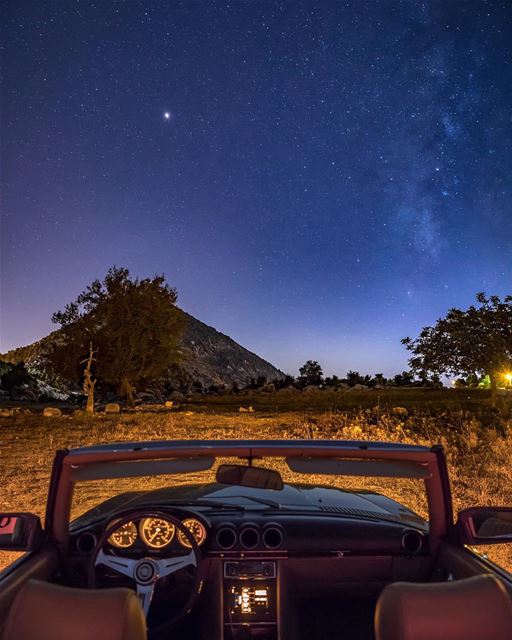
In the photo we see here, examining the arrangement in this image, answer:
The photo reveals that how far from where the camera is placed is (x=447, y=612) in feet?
7.15

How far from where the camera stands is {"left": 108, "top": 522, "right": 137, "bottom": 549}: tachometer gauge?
12.2 ft

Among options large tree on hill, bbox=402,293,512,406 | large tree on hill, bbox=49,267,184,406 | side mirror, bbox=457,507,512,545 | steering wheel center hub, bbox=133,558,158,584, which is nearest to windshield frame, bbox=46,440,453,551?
side mirror, bbox=457,507,512,545

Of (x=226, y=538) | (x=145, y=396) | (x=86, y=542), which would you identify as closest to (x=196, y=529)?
(x=226, y=538)

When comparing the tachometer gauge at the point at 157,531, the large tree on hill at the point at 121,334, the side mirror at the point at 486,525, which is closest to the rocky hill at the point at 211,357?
the large tree on hill at the point at 121,334

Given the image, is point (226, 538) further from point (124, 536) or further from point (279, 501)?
point (279, 501)

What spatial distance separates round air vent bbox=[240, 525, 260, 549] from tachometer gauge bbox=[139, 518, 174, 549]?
0.45m

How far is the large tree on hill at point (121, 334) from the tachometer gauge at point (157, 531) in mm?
42955

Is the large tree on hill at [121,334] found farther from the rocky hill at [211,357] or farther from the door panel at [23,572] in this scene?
the rocky hill at [211,357]

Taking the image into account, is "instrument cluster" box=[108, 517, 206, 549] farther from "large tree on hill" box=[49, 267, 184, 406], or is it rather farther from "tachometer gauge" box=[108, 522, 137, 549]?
"large tree on hill" box=[49, 267, 184, 406]

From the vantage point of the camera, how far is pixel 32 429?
80.9 feet

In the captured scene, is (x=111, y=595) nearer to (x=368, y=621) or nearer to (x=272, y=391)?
(x=368, y=621)

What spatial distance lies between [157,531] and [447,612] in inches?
80.3

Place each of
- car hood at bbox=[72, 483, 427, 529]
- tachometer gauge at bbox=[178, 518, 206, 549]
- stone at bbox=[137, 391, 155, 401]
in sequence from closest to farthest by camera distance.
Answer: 1. tachometer gauge at bbox=[178, 518, 206, 549]
2. car hood at bbox=[72, 483, 427, 529]
3. stone at bbox=[137, 391, 155, 401]

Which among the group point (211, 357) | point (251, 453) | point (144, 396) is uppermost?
point (211, 357)
